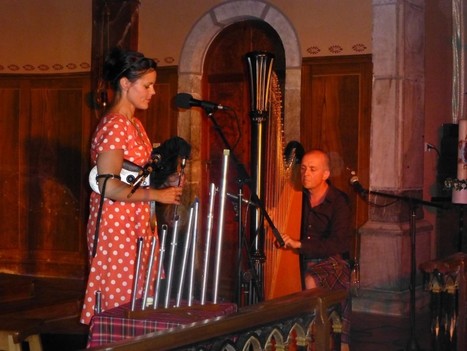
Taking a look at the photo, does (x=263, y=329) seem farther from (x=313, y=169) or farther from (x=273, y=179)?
(x=313, y=169)

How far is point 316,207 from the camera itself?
4582 millimetres

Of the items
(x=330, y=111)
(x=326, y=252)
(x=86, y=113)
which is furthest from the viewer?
(x=86, y=113)

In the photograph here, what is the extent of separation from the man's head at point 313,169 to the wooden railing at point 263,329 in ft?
6.17

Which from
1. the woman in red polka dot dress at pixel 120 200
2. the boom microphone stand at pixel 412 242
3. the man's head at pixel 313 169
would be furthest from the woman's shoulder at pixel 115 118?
the boom microphone stand at pixel 412 242

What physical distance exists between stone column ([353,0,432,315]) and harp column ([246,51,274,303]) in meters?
2.67

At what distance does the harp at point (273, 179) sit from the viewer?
4.38m

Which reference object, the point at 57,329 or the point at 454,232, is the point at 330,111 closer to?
the point at 454,232

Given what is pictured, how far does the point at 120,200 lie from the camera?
122 inches

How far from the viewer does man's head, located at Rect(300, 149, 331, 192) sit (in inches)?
180

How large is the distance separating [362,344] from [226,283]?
2.32 metres

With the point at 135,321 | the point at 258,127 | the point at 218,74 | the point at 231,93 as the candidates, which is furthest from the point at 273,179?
the point at 218,74

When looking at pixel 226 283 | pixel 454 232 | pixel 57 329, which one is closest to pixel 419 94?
pixel 454 232

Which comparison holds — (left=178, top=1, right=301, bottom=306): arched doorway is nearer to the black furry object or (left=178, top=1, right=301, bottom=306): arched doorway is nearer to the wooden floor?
the wooden floor

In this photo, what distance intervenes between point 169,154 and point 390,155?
13.6 feet
